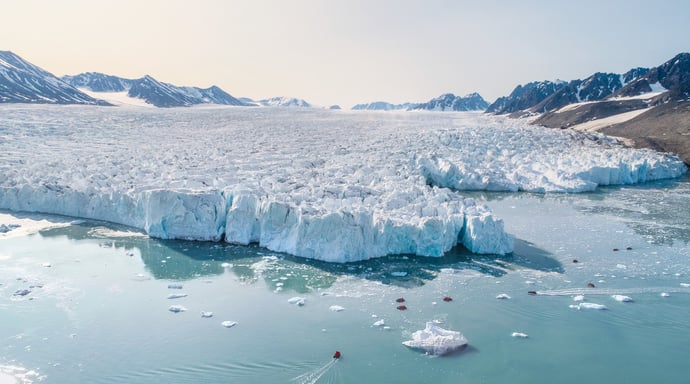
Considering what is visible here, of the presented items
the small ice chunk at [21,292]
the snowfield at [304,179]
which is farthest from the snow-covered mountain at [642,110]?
the small ice chunk at [21,292]

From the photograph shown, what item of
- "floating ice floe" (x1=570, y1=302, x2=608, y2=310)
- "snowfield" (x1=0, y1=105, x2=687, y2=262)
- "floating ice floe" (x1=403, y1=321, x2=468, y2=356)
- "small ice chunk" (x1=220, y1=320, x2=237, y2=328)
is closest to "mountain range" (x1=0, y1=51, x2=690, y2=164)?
"snowfield" (x1=0, y1=105, x2=687, y2=262)

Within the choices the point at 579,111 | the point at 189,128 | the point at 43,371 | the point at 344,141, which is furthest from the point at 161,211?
the point at 579,111

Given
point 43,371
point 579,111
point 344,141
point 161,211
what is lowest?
point 43,371

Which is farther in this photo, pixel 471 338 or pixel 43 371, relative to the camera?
pixel 471 338

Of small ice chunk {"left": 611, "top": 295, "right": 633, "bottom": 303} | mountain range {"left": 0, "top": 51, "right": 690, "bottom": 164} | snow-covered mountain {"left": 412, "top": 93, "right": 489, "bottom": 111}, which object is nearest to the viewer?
small ice chunk {"left": 611, "top": 295, "right": 633, "bottom": 303}

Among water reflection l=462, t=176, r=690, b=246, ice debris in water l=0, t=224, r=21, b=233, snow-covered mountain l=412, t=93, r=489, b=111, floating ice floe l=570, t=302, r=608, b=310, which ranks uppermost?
snow-covered mountain l=412, t=93, r=489, b=111

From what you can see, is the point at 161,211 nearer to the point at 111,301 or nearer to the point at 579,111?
the point at 111,301

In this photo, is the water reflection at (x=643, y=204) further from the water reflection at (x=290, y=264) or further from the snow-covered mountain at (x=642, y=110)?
the snow-covered mountain at (x=642, y=110)

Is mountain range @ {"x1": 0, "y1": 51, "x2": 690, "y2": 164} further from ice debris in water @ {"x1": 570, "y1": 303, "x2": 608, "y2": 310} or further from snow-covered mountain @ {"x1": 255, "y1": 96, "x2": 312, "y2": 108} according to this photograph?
snow-covered mountain @ {"x1": 255, "y1": 96, "x2": 312, "y2": 108}
